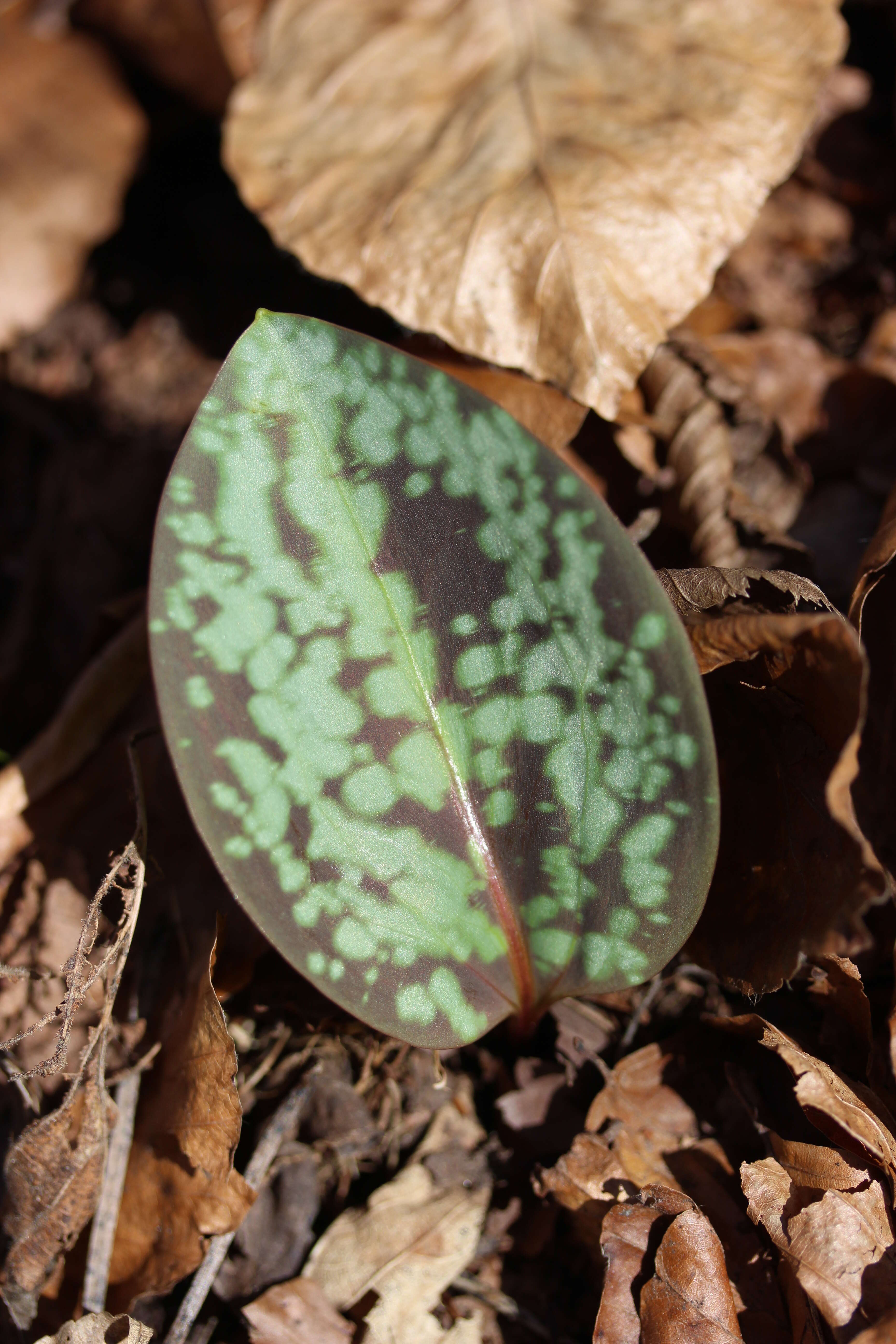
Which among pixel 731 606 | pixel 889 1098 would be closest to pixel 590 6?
pixel 731 606

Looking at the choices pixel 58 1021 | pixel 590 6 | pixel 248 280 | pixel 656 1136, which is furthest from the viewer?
pixel 248 280

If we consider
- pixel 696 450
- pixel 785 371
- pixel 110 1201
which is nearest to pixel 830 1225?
pixel 110 1201

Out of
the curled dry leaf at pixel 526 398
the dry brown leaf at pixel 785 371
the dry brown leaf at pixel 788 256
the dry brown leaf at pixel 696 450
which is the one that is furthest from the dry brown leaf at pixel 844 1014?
the dry brown leaf at pixel 788 256

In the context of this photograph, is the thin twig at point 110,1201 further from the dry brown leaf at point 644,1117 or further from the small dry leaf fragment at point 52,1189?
the dry brown leaf at point 644,1117

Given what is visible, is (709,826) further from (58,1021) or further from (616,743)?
(58,1021)

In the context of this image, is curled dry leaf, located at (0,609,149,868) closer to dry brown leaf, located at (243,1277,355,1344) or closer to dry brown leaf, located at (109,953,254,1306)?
dry brown leaf, located at (109,953,254,1306)

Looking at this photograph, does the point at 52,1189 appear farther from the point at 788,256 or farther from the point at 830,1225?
the point at 788,256

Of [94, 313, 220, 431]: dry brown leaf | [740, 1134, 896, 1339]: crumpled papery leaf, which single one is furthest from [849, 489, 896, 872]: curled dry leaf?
[94, 313, 220, 431]: dry brown leaf
